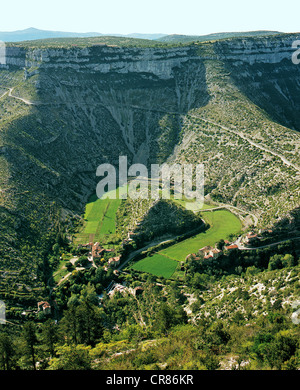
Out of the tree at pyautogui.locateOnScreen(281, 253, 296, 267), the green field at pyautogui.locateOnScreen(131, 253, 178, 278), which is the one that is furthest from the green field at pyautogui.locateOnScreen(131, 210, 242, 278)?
the tree at pyautogui.locateOnScreen(281, 253, 296, 267)

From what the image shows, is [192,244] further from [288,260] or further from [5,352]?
[5,352]

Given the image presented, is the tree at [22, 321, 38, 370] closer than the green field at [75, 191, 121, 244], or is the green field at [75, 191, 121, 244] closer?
the tree at [22, 321, 38, 370]

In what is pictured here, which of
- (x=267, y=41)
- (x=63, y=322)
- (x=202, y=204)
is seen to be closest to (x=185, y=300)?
(x=63, y=322)

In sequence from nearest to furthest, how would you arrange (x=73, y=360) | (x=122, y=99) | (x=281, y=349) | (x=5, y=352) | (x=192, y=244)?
(x=281, y=349) → (x=73, y=360) → (x=5, y=352) → (x=192, y=244) → (x=122, y=99)


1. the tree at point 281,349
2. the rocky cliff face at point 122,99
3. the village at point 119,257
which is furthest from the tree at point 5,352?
the rocky cliff face at point 122,99

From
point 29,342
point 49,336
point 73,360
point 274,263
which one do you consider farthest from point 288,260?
point 29,342

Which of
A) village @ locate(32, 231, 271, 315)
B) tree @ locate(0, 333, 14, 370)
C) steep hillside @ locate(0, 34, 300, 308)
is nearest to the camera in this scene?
tree @ locate(0, 333, 14, 370)

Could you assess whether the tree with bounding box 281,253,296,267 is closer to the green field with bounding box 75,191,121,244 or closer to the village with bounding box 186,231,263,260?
the village with bounding box 186,231,263,260

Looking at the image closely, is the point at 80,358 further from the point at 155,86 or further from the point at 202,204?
the point at 155,86
